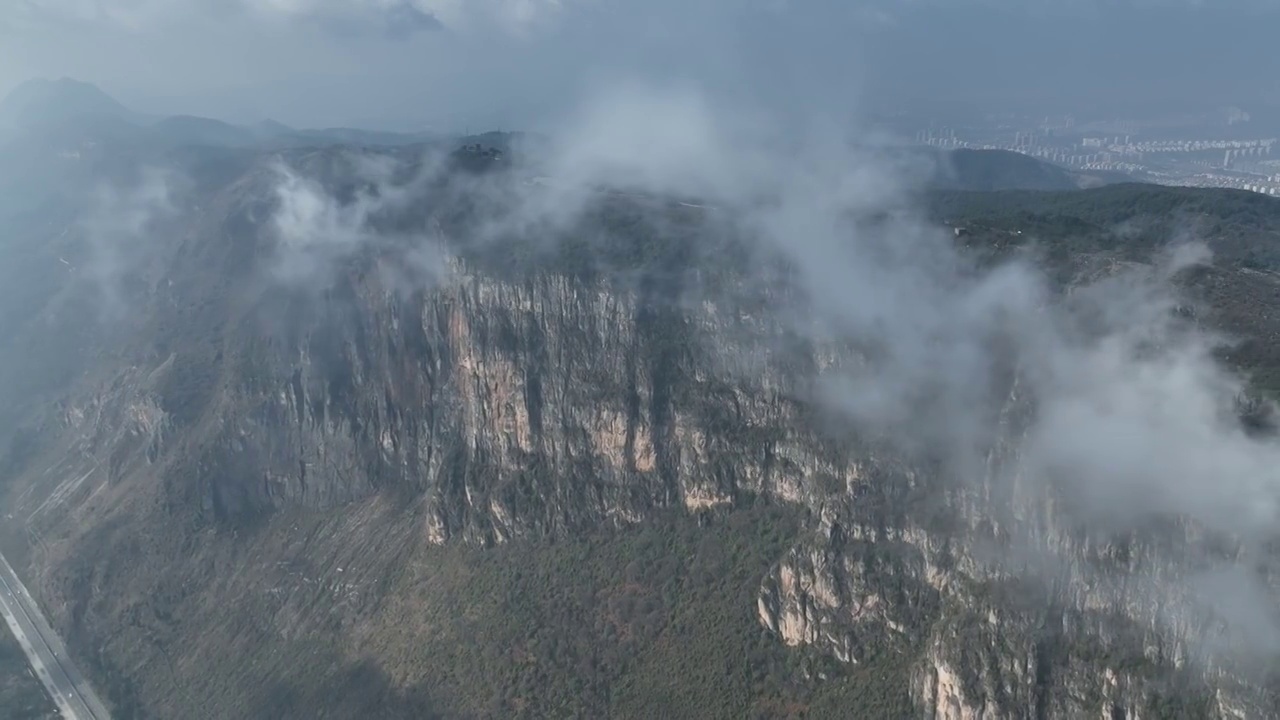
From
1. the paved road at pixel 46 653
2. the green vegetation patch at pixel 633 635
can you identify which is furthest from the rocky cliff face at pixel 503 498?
the green vegetation patch at pixel 633 635

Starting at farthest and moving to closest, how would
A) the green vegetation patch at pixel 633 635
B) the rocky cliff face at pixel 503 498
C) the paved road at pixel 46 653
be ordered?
the paved road at pixel 46 653 → the green vegetation patch at pixel 633 635 → the rocky cliff face at pixel 503 498

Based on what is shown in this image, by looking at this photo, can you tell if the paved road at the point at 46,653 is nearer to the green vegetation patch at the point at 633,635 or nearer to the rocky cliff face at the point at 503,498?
the rocky cliff face at the point at 503,498

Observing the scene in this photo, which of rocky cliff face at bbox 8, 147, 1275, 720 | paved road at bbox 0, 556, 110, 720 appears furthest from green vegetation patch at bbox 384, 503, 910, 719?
paved road at bbox 0, 556, 110, 720

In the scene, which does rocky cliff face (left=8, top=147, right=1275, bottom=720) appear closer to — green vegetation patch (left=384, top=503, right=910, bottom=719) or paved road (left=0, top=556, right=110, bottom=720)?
paved road (left=0, top=556, right=110, bottom=720)

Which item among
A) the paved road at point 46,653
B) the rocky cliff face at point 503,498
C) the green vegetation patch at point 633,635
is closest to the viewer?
the rocky cliff face at point 503,498

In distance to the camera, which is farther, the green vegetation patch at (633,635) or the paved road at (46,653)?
the paved road at (46,653)

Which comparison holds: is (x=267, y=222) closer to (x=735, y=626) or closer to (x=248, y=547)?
(x=248, y=547)

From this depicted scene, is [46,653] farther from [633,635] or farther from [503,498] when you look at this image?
[633,635]
